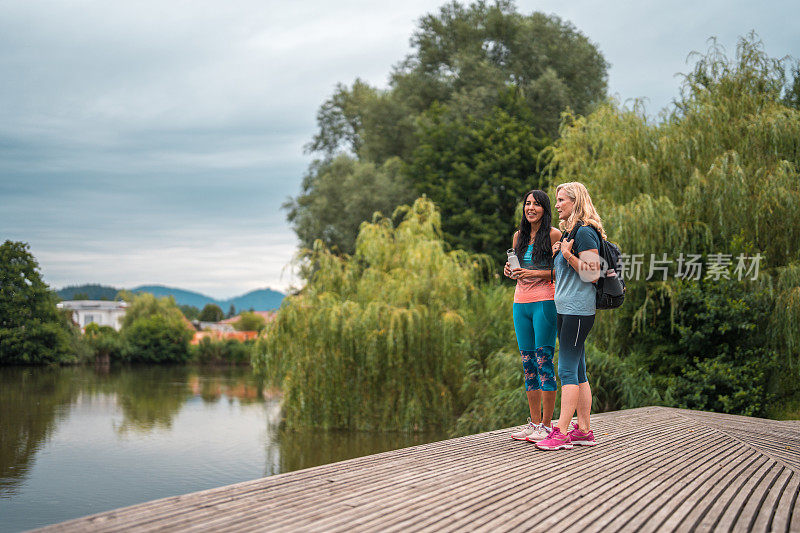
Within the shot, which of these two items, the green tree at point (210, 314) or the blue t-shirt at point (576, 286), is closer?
the blue t-shirt at point (576, 286)

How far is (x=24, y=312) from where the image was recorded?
2142cm

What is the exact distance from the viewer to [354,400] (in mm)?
11164

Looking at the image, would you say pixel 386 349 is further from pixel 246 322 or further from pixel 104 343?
pixel 246 322

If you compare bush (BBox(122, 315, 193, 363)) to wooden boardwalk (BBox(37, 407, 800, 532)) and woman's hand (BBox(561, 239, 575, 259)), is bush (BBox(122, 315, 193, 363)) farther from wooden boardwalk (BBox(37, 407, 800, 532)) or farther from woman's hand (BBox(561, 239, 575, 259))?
woman's hand (BBox(561, 239, 575, 259))

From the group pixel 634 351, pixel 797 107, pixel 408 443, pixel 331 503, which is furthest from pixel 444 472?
pixel 797 107

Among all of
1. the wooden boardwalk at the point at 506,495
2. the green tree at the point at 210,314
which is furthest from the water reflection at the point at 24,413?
the green tree at the point at 210,314

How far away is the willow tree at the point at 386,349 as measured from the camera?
1096 cm

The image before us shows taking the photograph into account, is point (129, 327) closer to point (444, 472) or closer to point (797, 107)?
point (797, 107)

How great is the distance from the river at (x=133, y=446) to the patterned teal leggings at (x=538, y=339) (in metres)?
5.93

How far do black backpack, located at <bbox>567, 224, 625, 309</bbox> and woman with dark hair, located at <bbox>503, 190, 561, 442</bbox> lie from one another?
26 cm

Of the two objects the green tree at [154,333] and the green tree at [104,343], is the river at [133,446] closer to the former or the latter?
the green tree at [104,343]

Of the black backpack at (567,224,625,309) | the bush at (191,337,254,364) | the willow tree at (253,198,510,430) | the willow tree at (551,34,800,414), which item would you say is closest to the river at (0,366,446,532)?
the willow tree at (253,198,510,430)

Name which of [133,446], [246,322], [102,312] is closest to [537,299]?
[133,446]

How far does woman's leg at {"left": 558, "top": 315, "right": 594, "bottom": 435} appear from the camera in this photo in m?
3.52
